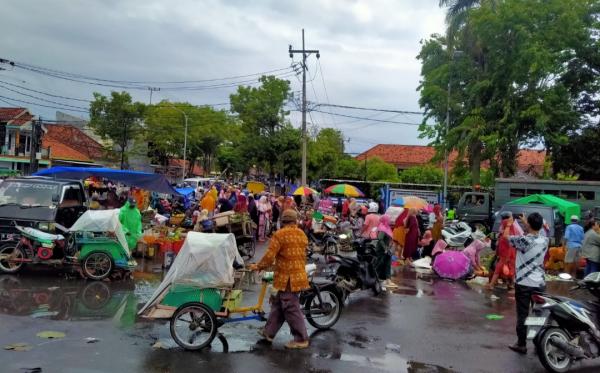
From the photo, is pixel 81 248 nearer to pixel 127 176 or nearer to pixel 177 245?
pixel 177 245

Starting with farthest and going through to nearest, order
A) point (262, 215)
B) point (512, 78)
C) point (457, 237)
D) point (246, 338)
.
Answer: point (512, 78) < point (262, 215) < point (457, 237) < point (246, 338)

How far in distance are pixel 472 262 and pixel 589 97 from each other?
76.8 feet

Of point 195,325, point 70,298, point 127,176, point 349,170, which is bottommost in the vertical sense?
point 70,298

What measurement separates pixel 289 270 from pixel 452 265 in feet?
25.1

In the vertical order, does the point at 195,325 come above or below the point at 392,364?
above

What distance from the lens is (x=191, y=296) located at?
6809 millimetres

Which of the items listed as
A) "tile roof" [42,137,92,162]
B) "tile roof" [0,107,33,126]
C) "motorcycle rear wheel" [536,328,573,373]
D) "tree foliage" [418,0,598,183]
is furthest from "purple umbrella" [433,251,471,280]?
"tile roof" [42,137,92,162]

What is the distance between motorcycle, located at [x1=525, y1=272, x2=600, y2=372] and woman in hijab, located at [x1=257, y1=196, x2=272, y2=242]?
1410cm

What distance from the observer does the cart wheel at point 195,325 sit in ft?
21.5

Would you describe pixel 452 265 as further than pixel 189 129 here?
No

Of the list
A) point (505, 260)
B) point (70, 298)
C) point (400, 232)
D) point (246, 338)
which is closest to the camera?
point (246, 338)

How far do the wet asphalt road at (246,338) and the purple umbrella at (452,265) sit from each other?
8.40 feet

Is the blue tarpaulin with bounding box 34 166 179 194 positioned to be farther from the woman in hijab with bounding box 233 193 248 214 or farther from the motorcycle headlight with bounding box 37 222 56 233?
the motorcycle headlight with bounding box 37 222 56 233

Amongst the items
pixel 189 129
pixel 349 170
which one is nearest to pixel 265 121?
pixel 349 170
